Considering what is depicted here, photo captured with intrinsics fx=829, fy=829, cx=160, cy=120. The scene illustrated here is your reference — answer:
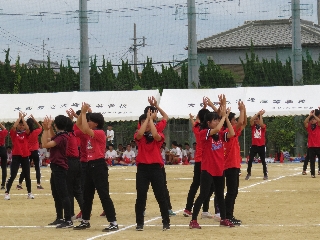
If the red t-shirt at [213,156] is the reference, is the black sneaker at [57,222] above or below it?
below

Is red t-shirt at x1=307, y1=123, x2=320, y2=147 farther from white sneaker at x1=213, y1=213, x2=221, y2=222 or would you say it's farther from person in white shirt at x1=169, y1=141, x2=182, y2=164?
person in white shirt at x1=169, y1=141, x2=182, y2=164

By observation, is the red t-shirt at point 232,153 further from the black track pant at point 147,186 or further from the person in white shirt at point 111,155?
the person in white shirt at point 111,155

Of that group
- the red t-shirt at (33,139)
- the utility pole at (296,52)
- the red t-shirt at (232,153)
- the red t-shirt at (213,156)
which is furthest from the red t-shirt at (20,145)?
the utility pole at (296,52)

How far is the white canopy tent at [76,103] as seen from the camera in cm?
3666

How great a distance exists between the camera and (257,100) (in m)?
35.4

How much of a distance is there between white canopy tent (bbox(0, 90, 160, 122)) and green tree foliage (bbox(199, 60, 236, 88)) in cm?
962

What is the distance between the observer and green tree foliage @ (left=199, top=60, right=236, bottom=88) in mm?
46406

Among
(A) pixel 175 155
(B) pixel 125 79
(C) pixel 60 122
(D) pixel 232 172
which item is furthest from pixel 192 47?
(D) pixel 232 172

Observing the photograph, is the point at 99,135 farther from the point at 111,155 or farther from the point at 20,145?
the point at 111,155

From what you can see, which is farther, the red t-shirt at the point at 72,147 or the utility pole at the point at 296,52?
the utility pole at the point at 296,52

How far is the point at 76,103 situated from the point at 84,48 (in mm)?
7981

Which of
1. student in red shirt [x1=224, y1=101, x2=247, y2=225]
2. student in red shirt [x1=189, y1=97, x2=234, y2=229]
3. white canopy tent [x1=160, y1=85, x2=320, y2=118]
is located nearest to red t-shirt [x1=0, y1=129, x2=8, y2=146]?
student in red shirt [x1=224, y1=101, x2=247, y2=225]

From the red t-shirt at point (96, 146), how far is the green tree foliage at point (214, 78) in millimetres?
33153

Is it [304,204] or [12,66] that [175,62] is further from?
[304,204]
